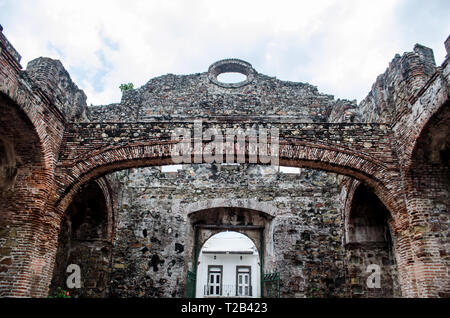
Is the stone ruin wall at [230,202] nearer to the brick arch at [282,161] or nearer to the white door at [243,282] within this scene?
the brick arch at [282,161]

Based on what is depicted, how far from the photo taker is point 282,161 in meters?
6.82

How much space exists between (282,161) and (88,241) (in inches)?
211

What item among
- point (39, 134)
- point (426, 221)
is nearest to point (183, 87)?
point (39, 134)

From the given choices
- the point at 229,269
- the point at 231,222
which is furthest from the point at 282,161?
the point at 229,269

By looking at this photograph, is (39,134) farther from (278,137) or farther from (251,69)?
(251,69)

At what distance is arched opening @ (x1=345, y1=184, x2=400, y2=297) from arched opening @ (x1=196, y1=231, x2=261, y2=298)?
1139cm

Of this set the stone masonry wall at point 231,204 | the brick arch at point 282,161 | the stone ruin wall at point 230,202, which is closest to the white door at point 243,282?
the stone masonry wall at point 231,204

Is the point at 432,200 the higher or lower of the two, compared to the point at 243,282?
higher

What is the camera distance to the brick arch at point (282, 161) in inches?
259

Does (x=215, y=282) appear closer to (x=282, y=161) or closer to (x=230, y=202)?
(x=230, y=202)

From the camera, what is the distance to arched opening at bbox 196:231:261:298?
1925 cm

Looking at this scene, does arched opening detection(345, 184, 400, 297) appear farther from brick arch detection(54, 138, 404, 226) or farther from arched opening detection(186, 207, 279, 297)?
arched opening detection(186, 207, 279, 297)

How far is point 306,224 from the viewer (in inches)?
372
